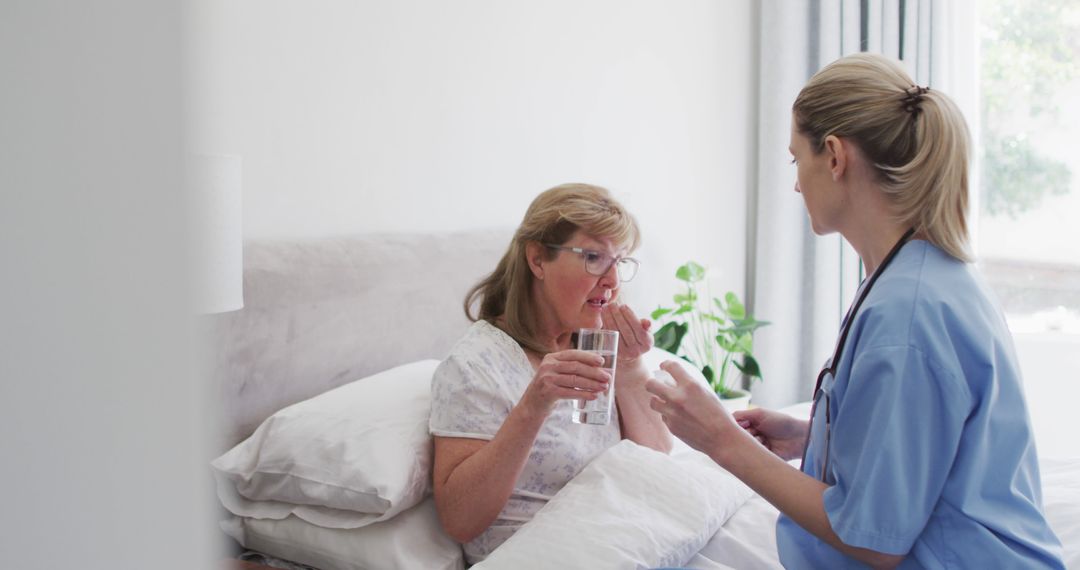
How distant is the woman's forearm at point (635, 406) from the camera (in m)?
1.85

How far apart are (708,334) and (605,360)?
7.84ft

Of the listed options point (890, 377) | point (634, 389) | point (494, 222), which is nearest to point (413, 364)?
point (634, 389)

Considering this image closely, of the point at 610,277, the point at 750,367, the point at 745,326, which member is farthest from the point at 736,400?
the point at 610,277

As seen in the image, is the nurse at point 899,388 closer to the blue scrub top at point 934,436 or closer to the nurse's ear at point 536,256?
the blue scrub top at point 934,436

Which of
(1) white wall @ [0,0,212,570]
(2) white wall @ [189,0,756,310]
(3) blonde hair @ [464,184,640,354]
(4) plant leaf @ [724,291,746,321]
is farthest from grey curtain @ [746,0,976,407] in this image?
(1) white wall @ [0,0,212,570]

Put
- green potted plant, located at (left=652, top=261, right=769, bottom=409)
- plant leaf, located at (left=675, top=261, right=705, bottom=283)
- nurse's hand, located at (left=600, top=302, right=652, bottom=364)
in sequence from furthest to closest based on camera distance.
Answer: plant leaf, located at (left=675, top=261, right=705, bottom=283), green potted plant, located at (left=652, top=261, right=769, bottom=409), nurse's hand, located at (left=600, top=302, right=652, bottom=364)

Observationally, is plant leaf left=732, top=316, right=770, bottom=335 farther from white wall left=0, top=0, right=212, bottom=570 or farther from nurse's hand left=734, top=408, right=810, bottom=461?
white wall left=0, top=0, right=212, bottom=570

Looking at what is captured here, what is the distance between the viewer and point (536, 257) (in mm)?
1812

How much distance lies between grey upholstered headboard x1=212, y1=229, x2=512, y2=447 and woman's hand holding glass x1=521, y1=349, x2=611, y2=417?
56cm

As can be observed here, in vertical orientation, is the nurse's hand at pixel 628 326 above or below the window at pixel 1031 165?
below

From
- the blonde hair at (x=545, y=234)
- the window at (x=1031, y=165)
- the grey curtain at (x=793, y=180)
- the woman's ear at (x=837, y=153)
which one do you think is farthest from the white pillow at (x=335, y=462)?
the window at (x=1031, y=165)

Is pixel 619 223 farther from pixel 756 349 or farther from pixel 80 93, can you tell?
pixel 756 349

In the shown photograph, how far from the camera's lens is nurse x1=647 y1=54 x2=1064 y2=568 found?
1.15 m

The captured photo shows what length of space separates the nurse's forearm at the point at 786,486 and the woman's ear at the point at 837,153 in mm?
391
